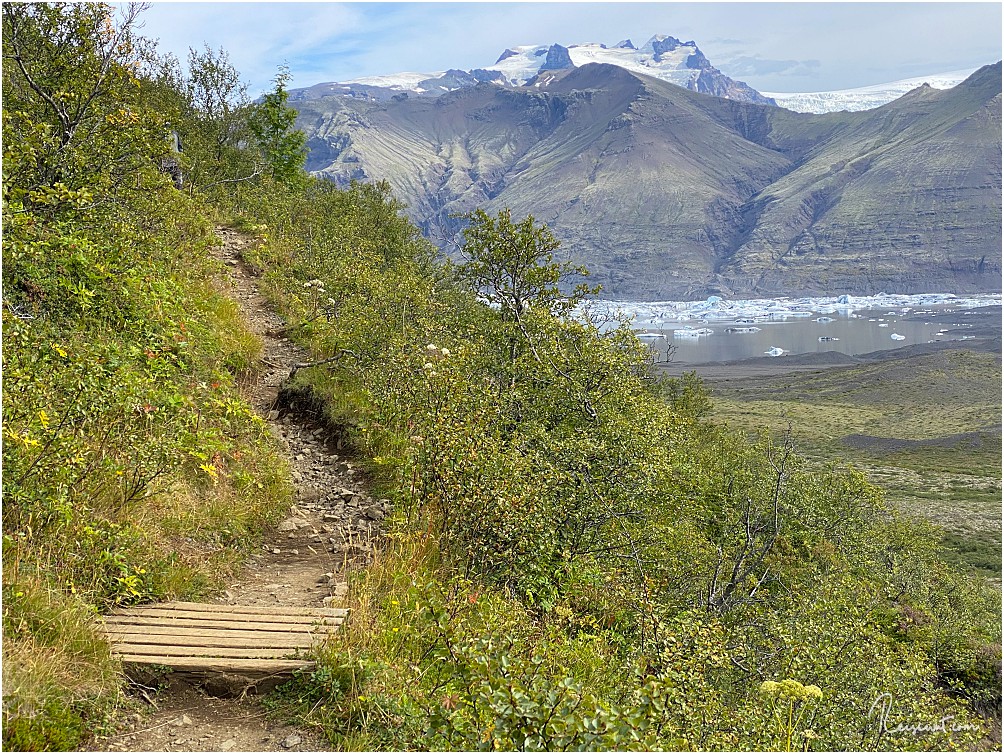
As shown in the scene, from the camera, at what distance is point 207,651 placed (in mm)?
4672

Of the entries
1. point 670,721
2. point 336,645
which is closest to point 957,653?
point 670,721

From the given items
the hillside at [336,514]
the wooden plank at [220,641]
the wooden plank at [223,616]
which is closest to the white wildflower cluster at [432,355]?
the hillside at [336,514]

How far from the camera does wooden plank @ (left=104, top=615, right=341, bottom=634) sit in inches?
195

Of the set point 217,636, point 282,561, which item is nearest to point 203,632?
point 217,636

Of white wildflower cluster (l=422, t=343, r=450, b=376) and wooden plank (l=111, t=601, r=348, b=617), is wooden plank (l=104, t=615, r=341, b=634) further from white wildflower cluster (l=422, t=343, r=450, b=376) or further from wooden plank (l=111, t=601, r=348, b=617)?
white wildflower cluster (l=422, t=343, r=450, b=376)

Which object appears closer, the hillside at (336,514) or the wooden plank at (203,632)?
the hillside at (336,514)

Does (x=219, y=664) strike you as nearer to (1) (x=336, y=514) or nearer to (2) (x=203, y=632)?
(2) (x=203, y=632)

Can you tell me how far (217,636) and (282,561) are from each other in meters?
2.64

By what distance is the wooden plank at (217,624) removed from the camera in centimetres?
495

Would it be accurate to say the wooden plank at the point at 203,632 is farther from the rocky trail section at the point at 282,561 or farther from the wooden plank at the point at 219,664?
the rocky trail section at the point at 282,561

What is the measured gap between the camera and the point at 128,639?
4.68m

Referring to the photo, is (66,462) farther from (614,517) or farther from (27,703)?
(614,517)

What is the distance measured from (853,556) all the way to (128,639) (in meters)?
23.3

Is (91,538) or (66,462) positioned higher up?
(66,462)
